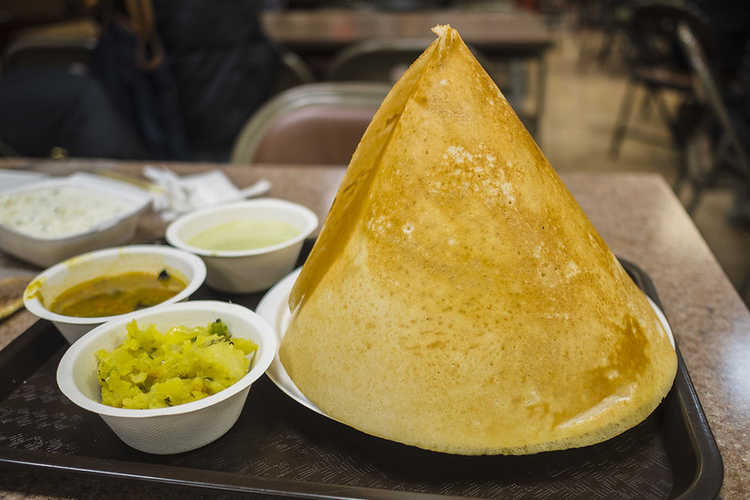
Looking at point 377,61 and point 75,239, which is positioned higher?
point 377,61

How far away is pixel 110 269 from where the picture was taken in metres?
0.98

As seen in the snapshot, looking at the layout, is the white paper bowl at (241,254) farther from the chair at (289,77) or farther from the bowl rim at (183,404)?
the chair at (289,77)

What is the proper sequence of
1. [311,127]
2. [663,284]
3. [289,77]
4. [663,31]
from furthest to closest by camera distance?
[663,31], [289,77], [311,127], [663,284]

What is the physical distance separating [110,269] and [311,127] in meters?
1.01

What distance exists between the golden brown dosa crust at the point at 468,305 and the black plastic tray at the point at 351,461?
3cm

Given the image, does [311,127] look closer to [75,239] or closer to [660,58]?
[75,239]

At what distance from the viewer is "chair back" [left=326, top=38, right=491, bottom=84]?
235 cm

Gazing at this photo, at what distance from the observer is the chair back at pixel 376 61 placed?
235 centimetres

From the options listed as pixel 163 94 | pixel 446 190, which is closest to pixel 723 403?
pixel 446 190

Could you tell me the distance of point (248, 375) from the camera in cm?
68

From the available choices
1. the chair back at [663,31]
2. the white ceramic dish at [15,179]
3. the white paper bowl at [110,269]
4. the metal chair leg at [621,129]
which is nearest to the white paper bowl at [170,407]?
the white paper bowl at [110,269]

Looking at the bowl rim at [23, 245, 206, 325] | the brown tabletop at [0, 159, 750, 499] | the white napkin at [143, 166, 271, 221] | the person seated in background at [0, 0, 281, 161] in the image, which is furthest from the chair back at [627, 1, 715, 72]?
the bowl rim at [23, 245, 206, 325]

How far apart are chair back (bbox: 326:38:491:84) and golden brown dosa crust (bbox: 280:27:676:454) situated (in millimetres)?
1732

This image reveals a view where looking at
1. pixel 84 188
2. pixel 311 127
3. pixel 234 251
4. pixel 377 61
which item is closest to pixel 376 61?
pixel 377 61
